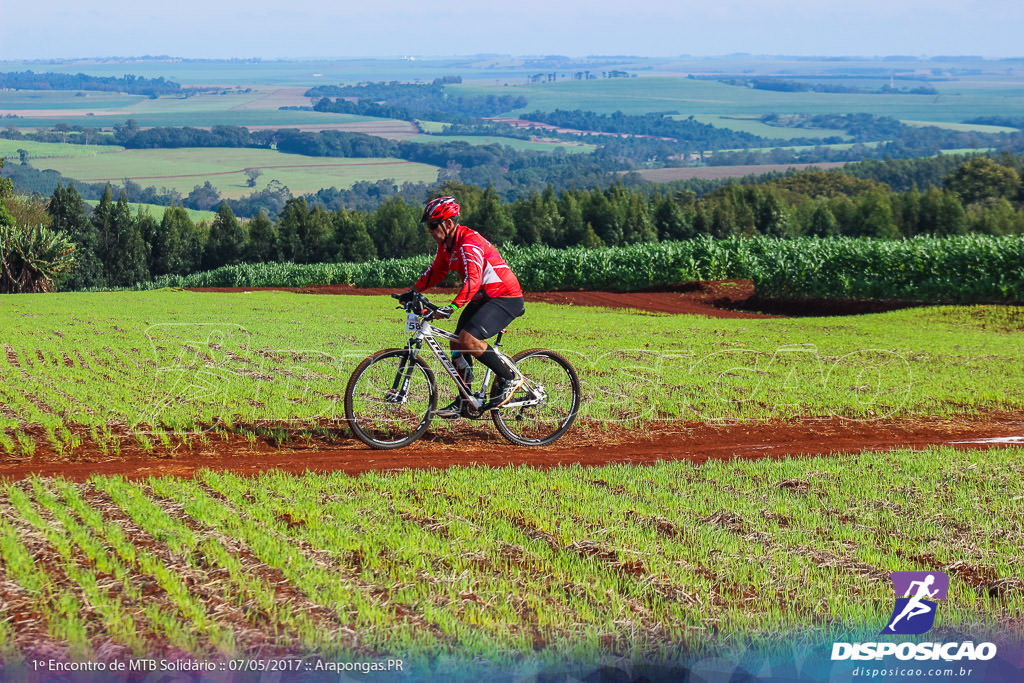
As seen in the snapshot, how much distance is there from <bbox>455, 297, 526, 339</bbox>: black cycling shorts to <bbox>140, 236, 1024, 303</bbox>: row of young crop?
85.7ft

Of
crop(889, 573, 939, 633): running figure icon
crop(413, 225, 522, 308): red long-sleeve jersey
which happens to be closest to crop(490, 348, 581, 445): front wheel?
crop(413, 225, 522, 308): red long-sleeve jersey

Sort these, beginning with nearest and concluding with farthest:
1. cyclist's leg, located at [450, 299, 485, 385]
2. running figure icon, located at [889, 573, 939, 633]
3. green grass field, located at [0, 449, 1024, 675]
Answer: green grass field, located at [0, 449, 1024, 675] → running figure icon, located at [889, 573, 939, 633] → cyclist's leg, located at [450, 299, 485, 385]

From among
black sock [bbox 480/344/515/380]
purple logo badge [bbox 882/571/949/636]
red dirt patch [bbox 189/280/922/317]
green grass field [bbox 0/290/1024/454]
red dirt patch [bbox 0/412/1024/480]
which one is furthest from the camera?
red dirt patch [bbox 189/280/922/317]

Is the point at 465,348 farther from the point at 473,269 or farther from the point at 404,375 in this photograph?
the point at 473,269

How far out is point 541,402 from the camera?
10469 millimetres

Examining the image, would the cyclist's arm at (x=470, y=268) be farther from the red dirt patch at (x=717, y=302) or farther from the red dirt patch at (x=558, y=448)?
the red dirt patch at (x=717, y=302)


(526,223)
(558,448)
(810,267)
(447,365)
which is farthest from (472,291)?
(526,223)

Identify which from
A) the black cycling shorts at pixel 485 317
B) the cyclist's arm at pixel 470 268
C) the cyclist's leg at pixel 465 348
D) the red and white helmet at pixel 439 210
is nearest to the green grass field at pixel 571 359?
the cyclist's leg at pixel 465 348

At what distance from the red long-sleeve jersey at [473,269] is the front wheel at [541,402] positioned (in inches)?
39.1

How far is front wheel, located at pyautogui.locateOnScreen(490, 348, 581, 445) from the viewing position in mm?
10375

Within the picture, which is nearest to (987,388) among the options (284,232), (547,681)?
(547,681)

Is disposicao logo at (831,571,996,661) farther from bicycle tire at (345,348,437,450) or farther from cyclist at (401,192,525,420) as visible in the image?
bicycle tire at (345,348,437,450)

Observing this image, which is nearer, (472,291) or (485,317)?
(472,291)

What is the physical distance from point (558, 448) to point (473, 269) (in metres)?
2.45
